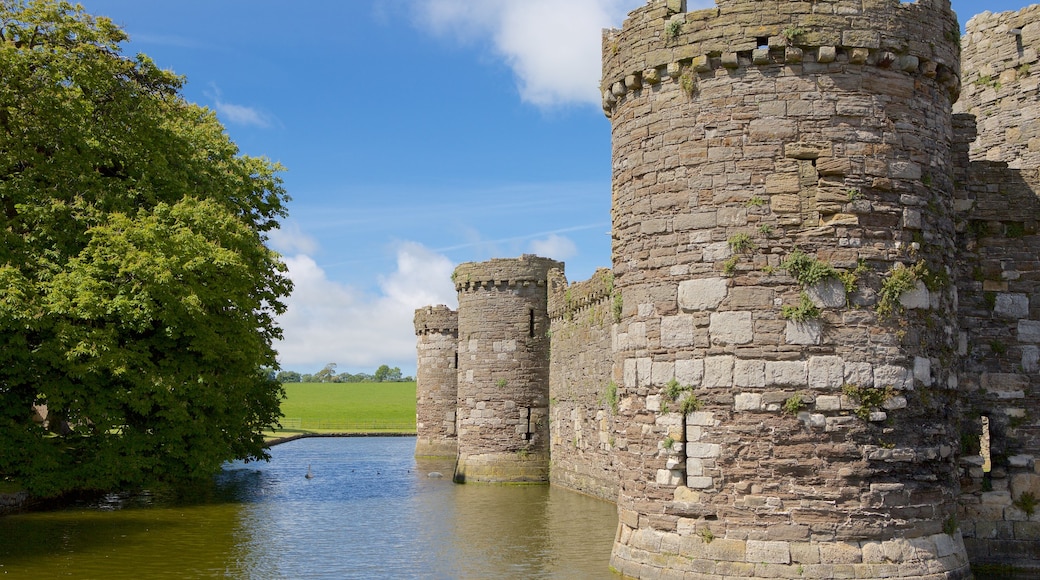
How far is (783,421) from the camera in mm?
11562

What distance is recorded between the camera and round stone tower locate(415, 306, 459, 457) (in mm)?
40094

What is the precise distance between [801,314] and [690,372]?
1.48 metres

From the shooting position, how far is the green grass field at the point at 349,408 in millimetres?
72250

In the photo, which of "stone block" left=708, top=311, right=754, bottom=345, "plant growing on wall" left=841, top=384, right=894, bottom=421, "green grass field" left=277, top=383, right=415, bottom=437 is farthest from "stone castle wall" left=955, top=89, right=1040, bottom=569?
"green grass field" left=277, top=383, right=415, bottom=437

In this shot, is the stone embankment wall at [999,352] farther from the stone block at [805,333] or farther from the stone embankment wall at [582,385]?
the stone embankment wall at [582,385]

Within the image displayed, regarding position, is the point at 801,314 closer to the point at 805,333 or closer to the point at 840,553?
the point at 805,333

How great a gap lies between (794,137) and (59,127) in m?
17.2

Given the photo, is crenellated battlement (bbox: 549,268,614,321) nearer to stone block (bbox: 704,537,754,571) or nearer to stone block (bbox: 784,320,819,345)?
stone block (bbox: 784,320,819,345)

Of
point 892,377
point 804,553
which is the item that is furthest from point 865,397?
point 804,553

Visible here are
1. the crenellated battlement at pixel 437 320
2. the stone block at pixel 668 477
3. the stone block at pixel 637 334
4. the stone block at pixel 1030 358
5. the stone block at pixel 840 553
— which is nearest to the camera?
the stone block at pixel 840 553

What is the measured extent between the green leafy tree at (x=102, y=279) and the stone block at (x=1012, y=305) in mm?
15913

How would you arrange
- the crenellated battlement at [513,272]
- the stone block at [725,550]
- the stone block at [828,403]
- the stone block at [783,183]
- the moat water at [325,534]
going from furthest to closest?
1. the crenellated battlement at [513,272]
2. the moat water at [325,534]
3. the stone block at [783,183]
4. the stone block at [828,403]
5. the stone block at [725,550]

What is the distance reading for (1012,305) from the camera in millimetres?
13930

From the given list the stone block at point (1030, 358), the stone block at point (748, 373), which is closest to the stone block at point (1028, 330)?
the stone block at point (1030, 358)
